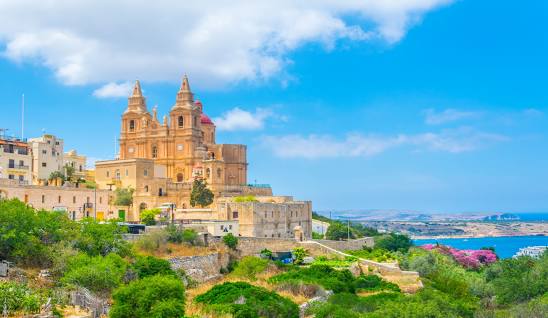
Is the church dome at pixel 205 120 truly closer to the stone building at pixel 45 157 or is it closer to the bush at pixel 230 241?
the stone building at pixel 45 157

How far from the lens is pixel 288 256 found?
172ft

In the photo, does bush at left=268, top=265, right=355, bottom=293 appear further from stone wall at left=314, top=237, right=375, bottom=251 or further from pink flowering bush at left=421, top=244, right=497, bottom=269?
pink flowering bush at left=421, top=244, right=497, bottom=269

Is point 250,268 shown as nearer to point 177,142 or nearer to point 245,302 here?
point 245,302

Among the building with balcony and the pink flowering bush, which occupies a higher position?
the building with balcony

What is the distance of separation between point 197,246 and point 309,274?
8.75 metres

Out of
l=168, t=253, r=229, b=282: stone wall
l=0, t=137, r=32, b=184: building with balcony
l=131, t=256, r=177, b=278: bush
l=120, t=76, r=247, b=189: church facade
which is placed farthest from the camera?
l=120, t=76, r=247, b=189: church facade

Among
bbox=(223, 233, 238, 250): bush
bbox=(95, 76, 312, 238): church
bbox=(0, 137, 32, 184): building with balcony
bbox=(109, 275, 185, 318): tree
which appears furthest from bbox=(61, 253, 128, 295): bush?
bbox=(0, 137, 32, 184): building with balcony

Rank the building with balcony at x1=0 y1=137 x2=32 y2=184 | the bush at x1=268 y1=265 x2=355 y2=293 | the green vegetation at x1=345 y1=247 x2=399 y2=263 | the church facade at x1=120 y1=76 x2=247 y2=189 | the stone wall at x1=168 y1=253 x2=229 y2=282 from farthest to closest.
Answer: the church facade at x1=120 y1=76 x2=247 y2=189, the green vegetation at x1=345 y1=247 x2=399 y2=263, the building with balcony at x1=0 y1=137 x2=32 y2=184, the stone wall at x1=168 y1=253 x2=229 y2=282, the bush at x1=268 y1=265 x2=355 y2=293

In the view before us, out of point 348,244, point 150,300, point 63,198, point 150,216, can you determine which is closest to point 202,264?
point 150,216

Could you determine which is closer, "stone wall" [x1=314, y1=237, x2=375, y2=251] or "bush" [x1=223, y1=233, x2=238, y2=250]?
"bush" [x1=223, y1=233, x2=238, y2=250]

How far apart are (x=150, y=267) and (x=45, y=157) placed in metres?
29.0

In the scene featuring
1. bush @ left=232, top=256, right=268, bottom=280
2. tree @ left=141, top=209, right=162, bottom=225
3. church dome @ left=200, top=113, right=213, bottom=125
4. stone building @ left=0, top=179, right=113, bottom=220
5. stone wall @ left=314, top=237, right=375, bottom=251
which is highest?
church dome @ left=200, top=113, right=213, bottom=125

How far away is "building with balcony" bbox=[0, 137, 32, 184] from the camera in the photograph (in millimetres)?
54719

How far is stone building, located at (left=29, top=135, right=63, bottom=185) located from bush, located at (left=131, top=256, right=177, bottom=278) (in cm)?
2596
